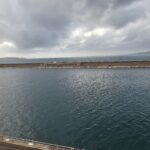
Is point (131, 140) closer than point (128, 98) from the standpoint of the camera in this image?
Yes

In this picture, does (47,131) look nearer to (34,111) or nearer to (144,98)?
(34,111)

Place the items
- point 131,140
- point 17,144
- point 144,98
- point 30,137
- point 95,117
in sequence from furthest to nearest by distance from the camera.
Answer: point 144,98 < point 95,117 < point 30,137 < point 131,140 < point 17,144

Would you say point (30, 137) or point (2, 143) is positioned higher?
point (2, 143)

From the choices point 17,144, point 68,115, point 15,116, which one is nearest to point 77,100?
point 68,115

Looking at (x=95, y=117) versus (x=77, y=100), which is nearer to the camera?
(x=95, y=117)

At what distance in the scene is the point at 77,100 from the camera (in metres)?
61.4

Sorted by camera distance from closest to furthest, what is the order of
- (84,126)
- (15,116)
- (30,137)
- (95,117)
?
(30,137) < (84,126) < (95,117) < (15,116)

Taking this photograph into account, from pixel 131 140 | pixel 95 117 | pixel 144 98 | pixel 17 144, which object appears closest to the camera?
pixel 17 144

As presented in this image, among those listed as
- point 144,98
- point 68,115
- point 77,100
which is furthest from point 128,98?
point 68,115

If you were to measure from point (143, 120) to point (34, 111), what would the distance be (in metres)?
29.2

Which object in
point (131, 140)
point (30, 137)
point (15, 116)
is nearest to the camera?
point (131, 140)

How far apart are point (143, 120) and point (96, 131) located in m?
11.7

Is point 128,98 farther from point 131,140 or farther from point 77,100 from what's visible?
point 131,140

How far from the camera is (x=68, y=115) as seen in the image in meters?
47.1
